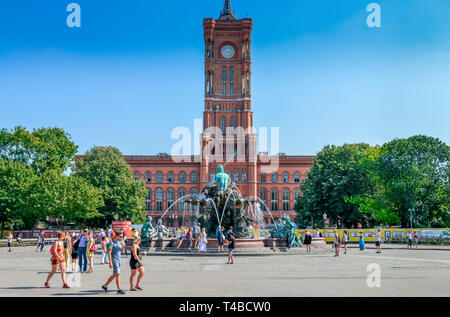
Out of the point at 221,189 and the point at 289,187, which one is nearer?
the point at 221,189

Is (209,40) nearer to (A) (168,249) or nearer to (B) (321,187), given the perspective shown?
(B) (321,187)

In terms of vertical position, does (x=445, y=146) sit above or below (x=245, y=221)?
above

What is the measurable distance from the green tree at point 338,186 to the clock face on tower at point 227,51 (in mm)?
46136

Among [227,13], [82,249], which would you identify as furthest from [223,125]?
[82,249]

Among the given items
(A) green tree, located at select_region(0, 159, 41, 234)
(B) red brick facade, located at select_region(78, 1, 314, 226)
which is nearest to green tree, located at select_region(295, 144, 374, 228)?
(B) red brick facade, located at select_region(78, 1, 314, 226)

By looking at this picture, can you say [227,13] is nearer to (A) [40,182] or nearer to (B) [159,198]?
(B) [159,198]

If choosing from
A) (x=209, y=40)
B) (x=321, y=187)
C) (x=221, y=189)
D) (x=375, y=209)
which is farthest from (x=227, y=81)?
(x=221, y=189)

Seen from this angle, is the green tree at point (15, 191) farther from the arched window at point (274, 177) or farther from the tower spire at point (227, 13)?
the tower spire at point (227, 13)

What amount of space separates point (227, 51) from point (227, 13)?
13.7 metres

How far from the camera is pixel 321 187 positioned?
6009cm

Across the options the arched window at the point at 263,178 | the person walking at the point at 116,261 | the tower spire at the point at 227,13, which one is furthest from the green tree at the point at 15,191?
the tower spire at the point at 227,13

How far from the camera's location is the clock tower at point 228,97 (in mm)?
93375

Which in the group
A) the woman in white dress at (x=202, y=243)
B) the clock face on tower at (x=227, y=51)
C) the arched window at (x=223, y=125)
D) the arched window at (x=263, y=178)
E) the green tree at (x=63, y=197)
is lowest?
the woman in white dress at (x=202, y=243)

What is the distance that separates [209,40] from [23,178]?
58.9 meters
